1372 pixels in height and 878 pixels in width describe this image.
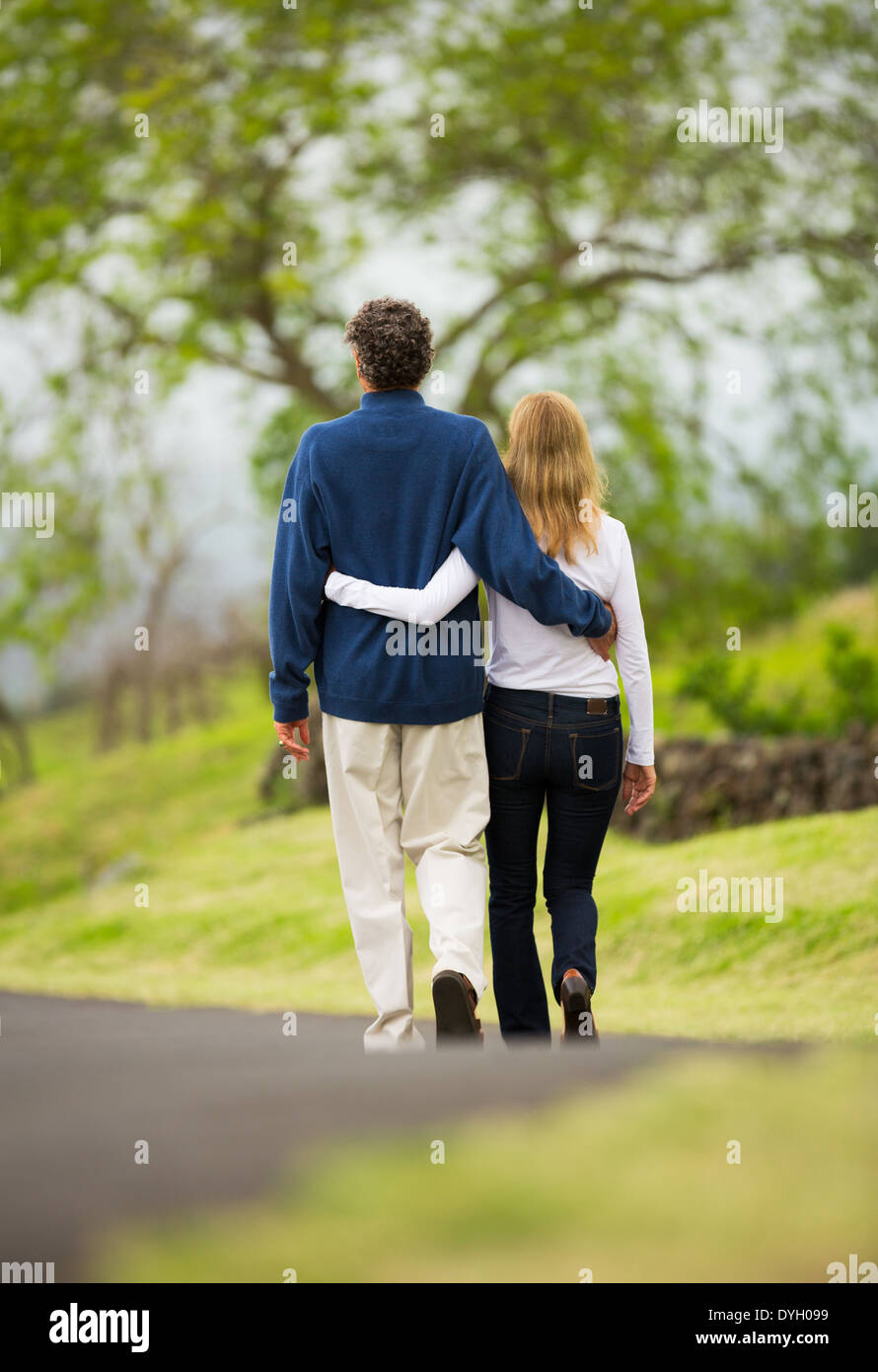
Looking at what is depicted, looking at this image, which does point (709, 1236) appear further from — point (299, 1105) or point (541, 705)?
point (541, 705)

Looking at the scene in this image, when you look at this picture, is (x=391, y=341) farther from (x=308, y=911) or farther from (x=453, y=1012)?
(x=308, y=911)

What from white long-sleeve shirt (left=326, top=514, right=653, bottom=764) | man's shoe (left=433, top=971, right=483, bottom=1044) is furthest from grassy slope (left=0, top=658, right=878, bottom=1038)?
man's shoe (left=433, top=971, right=483, bottom=1044)

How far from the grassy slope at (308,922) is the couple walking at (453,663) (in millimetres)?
2087

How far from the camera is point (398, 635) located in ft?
10.7

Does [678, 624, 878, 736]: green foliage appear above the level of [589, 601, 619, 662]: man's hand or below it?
above

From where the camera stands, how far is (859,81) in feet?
36.6

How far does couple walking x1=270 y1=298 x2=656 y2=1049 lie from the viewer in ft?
10.6

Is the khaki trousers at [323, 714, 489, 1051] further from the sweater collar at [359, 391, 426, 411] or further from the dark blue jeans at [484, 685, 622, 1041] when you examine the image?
the sweater collar at [359, 391, 426, 411]

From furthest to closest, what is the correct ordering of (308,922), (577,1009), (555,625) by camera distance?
Result: (308,922) → (555,625) → (577,1009)

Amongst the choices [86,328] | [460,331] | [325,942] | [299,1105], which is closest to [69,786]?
[86,328]

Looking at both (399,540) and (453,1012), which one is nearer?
(453,1012)

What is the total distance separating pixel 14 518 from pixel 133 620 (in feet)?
21.9

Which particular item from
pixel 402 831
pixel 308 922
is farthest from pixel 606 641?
pixel 308 922

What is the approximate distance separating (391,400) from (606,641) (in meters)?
0.82
